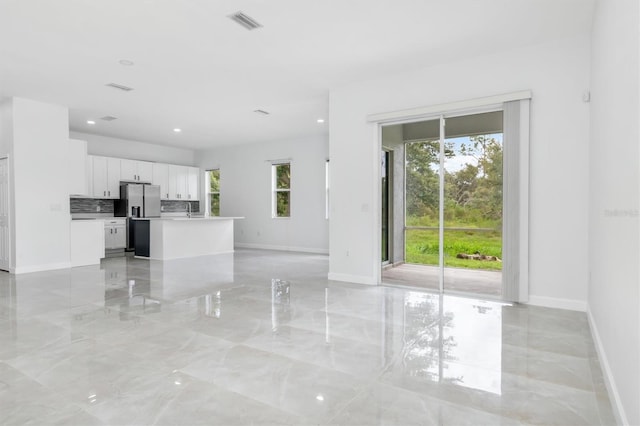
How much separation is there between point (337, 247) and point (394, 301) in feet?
4.75

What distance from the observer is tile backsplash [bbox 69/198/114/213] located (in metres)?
8.71

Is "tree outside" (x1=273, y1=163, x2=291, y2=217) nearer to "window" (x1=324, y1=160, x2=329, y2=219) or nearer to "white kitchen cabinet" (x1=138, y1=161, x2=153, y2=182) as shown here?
"window" (x1=324, y1=160, x2=329, y2=219)

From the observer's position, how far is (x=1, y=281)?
5441 mm

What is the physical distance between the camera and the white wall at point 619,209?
157 centimetres

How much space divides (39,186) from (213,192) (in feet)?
17.1

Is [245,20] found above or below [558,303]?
above

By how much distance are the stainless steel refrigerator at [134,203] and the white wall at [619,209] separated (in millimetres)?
9066

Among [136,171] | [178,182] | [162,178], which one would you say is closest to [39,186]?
[136,171]

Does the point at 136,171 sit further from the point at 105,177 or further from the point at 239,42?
the point at 239,42

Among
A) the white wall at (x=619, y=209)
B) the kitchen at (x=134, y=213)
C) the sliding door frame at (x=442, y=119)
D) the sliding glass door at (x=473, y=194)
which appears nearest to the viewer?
the white wall at (x=619, y=209)

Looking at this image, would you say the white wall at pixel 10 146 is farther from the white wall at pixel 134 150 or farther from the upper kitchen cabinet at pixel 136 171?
the upper kitchen cabinet at pixel 136 171

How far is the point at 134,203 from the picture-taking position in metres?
9.14

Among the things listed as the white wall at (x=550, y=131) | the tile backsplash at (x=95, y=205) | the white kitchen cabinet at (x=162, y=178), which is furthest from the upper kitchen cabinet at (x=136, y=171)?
the white wall at (x=550, y=131)

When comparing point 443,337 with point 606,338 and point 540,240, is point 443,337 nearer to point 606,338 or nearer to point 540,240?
point 606,338
